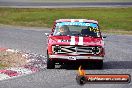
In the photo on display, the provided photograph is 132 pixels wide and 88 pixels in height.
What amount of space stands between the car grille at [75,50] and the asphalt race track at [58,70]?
0.54 meters

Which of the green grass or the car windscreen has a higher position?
the car windscreen

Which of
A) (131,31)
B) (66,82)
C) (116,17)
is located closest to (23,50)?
(66,82)

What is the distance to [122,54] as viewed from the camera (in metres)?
19.8

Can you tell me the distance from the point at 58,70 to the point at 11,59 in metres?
3.20

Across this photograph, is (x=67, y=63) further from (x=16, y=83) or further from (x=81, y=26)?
(x=16, y=83)

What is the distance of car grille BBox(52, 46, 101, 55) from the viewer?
1461cm

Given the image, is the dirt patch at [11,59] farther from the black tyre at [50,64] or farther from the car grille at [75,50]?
the car grille at [75,50]

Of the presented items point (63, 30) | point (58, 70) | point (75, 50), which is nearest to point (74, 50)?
point (75, 50)

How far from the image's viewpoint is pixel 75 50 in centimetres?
1462

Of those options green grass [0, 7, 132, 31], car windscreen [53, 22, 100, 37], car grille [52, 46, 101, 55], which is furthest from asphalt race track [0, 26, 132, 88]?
green grass [0, 7, 132, 31]

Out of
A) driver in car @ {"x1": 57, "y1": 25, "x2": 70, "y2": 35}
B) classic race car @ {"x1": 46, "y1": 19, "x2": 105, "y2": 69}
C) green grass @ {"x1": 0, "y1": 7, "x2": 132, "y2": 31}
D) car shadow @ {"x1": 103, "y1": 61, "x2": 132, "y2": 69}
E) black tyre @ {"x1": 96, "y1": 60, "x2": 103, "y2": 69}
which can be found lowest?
green grass @ {"x1": 0, "y1": 7, "x2": 132, "y2": 31}

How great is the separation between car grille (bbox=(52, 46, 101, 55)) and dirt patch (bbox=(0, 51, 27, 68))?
5.74 ft

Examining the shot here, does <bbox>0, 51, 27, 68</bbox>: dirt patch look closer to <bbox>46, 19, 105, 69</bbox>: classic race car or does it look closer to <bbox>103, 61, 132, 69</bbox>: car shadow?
<bbox>46, 19, 105, 69</bbox>: classic race car

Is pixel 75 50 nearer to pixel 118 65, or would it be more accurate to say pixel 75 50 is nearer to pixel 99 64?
pixel 99 64
